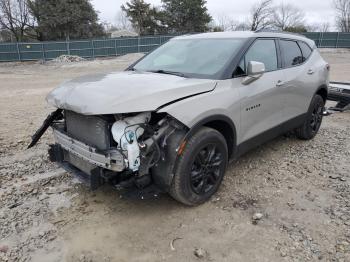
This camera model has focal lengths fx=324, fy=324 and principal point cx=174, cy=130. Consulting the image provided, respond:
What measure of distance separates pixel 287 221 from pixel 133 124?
1856mm

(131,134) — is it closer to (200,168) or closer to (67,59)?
(200,168)

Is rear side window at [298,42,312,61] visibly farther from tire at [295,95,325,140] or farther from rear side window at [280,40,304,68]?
tire at [295,95,325,140]

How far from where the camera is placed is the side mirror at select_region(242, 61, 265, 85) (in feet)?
11.7

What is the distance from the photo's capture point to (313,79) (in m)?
5.22

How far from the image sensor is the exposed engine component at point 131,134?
2.93 meters

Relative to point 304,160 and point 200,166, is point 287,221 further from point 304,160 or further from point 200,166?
point 304,160

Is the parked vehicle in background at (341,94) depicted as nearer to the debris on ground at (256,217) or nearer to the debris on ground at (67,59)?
the debris on ground at (256,217)

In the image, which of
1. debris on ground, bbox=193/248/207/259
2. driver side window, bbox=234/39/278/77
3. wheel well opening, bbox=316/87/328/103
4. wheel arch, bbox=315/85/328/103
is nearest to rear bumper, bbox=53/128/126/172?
debris on ground, bbox=193/248/207/259

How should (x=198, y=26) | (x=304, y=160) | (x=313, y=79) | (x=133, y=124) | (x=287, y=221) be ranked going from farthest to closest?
(x=198, y=26)
(x=313, y=79)
(x=304, y=160)
(x=287, y=221)
(x=133, y=124)

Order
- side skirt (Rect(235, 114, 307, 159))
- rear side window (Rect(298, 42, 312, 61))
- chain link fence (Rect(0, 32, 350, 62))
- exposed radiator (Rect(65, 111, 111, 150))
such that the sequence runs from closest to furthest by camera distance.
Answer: exposed radiator (Rect(65, 111, 111, 150)), side skirt (Rect(235, 114, 307, 159)), rear side window (Rect(298, 42, 312, 61)), chain link fence (Rect(0, 32, 350, 62))

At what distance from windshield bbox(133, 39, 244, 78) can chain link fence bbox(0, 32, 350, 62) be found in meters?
21.3

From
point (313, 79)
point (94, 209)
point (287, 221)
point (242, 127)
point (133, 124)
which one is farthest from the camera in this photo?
point (313, 79)

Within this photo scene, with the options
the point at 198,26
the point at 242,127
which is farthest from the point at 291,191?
the point at 198,26

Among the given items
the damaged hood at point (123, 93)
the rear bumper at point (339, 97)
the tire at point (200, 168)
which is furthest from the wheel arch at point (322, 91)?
the damaged hood at point (123, 93)
